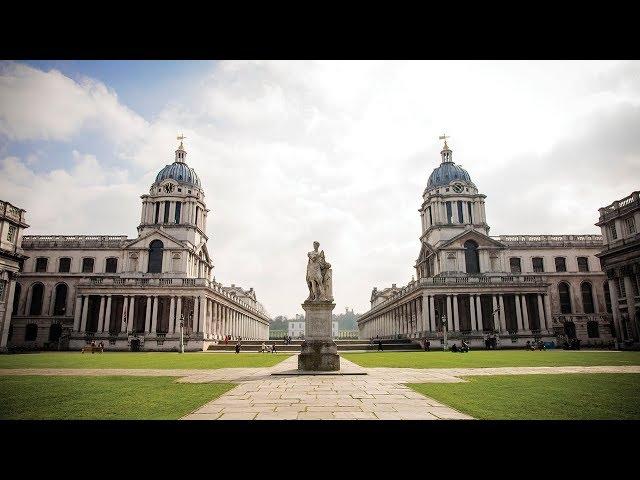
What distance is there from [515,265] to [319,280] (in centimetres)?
6098

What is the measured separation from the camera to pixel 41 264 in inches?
2552

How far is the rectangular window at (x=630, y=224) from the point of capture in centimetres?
4150

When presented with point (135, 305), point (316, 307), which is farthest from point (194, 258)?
point (316, 307)

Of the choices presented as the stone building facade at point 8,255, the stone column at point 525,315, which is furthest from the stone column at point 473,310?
the stone building facade at point 8,255

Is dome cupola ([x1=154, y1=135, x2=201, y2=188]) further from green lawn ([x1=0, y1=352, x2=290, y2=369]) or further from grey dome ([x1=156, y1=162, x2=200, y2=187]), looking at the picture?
green lawn ([x1=0, y1=352, x2=290, y2=369])

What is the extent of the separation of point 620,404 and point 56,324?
232 ft

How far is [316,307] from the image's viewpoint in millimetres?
17578

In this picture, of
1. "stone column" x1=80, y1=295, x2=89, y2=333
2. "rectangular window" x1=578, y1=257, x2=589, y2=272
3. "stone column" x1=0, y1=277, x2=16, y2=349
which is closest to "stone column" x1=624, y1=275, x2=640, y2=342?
"rectangular window" x1=578, y1=257, x2=589, y2=272

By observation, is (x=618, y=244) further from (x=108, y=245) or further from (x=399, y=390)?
(x=108, y=245)

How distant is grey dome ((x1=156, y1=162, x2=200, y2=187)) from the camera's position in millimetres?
68938

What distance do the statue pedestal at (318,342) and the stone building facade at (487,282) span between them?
125 ft

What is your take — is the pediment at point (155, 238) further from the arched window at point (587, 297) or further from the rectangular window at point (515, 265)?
the arched window at point (587, 297)

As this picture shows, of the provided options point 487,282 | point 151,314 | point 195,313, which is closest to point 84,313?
point 151,314
